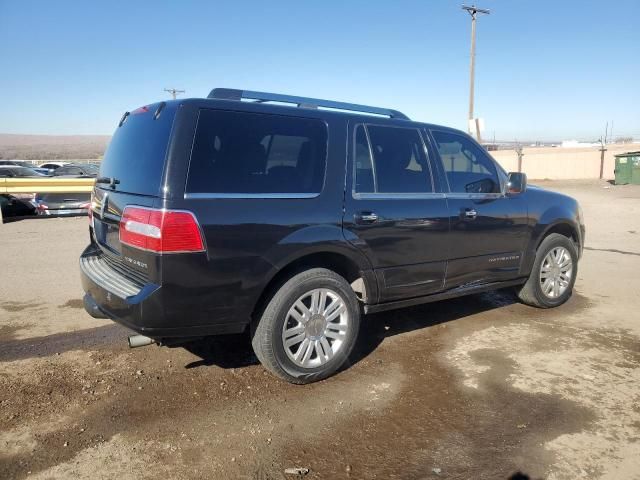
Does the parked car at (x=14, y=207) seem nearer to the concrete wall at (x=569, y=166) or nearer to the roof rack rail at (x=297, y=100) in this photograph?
the roof rack rail at (x=297, y=100)

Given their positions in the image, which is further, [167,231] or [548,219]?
[548,219]

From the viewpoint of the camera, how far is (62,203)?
12867 mm

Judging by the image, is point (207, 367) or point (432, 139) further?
point (432, 139)

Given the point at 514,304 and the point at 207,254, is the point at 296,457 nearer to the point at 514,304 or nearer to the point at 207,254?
the point at 207,254

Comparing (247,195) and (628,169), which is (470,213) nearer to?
(247,195)

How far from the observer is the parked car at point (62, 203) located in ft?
41.7

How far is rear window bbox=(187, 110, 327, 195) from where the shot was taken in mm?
3156

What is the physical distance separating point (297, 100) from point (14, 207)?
11.3 m

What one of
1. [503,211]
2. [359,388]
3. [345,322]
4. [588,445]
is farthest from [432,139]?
[588,445]

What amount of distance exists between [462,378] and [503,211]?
68.7 inches

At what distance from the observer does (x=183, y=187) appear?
9.97 ft

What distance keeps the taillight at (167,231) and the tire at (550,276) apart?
367 cm

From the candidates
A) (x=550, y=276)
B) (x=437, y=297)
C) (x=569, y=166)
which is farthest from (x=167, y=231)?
(x=569, y=166)

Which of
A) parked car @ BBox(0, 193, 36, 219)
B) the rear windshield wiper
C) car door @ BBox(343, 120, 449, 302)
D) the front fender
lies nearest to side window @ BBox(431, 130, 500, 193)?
car door @ BBox(343, 120, 449, 302)
